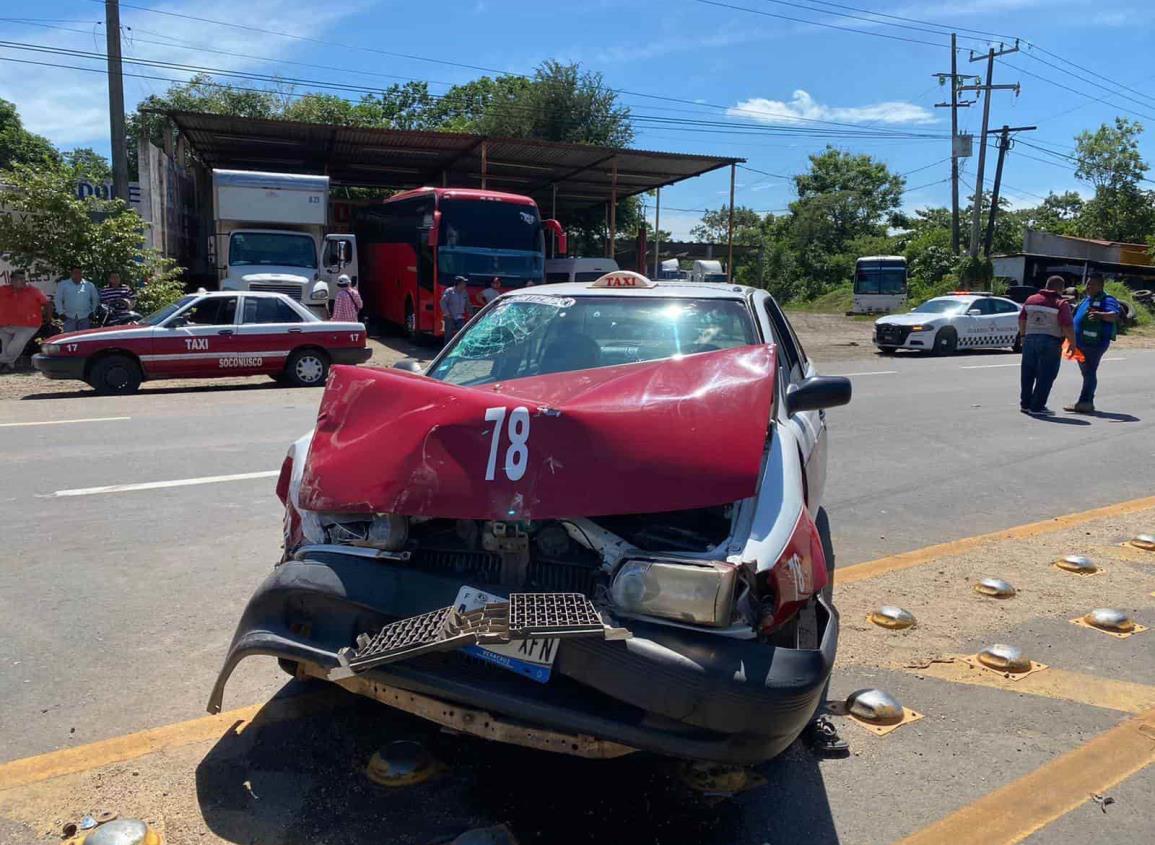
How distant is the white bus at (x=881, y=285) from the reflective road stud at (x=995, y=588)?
38.9 meters

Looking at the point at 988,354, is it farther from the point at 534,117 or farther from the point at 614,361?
the point at 534,117

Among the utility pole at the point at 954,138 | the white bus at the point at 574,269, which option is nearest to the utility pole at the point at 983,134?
the utility pole at the point at 954,138

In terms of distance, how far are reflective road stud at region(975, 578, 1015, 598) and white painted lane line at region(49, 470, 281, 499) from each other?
5254 mm

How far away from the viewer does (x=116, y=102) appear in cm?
1956

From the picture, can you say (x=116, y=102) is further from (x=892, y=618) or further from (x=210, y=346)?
(x=892, y=618)

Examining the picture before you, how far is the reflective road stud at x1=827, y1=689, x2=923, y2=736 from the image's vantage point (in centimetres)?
366

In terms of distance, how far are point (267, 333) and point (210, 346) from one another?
0.86 m

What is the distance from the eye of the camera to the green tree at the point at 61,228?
16.4 m

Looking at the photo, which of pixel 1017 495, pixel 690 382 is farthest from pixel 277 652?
pixel 1017 495

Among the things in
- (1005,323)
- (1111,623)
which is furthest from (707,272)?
(1111,623)

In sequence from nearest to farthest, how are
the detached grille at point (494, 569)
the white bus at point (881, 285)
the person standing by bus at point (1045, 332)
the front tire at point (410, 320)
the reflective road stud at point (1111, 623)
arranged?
the detached grille at point (494, 569) → the reflective road stud at point (1111, 623) → the person standing by bus at point (1045, 332) → the front tire at point (410, 320) → the white bus at point (881, 285)

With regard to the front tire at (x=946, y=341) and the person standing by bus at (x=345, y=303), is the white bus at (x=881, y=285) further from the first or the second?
the person standing by bus at (x=345, y=303)

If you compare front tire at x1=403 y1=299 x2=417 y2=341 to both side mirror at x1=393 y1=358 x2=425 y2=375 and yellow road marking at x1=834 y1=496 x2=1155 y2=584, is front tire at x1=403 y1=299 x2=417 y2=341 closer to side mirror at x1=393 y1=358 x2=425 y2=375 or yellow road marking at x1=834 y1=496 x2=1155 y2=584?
yellow road marking at x1=834 y1=496 x2=1155 y2=584

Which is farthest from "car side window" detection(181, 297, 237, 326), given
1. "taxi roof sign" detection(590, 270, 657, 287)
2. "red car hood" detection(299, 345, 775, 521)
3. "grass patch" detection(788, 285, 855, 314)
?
"grass patch" detection(788, 285, 855, 314)
